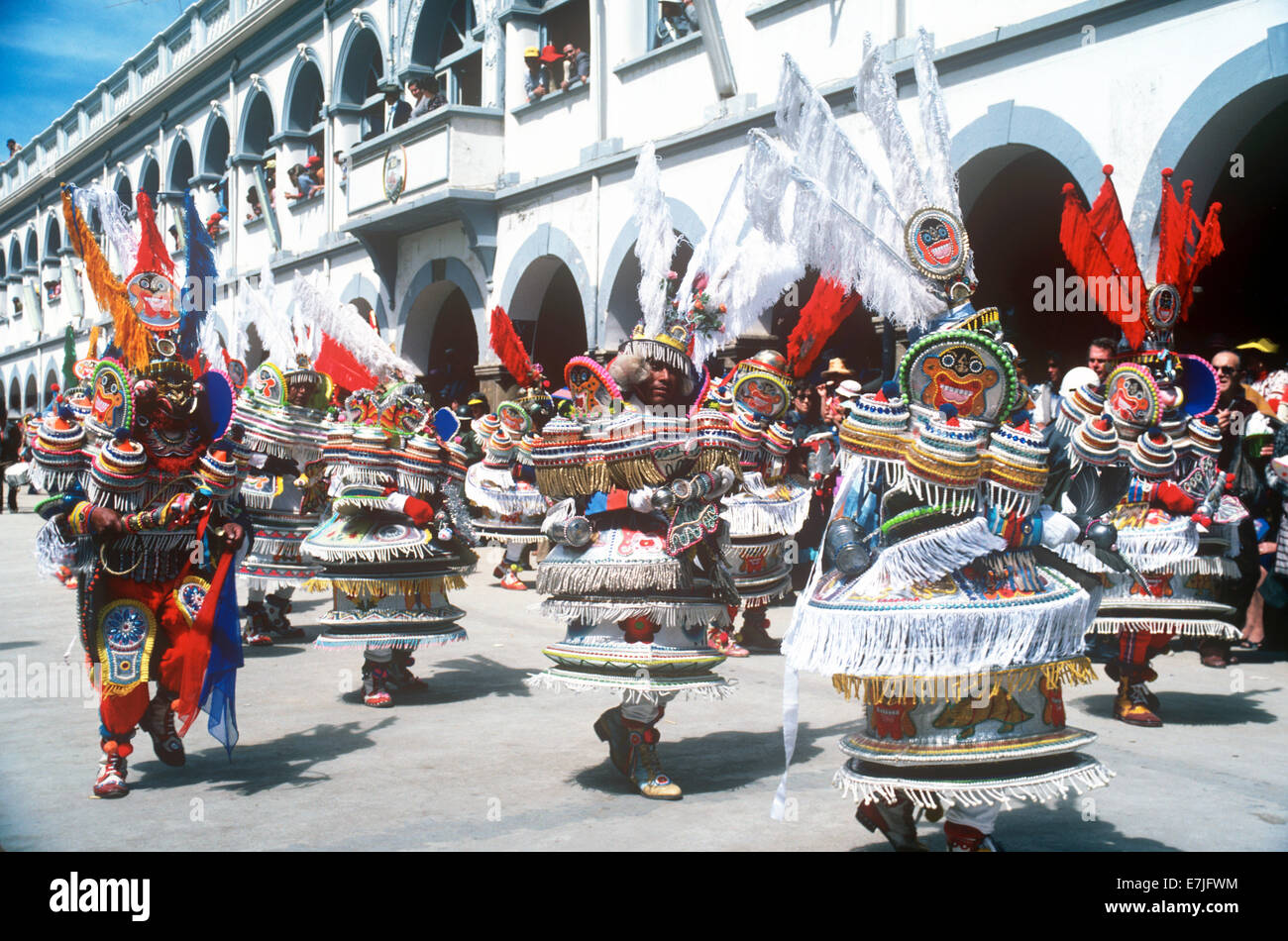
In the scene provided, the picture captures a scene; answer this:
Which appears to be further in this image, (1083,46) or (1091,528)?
(1083,46)

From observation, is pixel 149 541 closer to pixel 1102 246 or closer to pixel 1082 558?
pixel 1082 558

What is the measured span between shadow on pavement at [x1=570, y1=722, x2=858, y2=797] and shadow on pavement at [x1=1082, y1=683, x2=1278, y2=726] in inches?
67.7

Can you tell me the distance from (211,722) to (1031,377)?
948cm

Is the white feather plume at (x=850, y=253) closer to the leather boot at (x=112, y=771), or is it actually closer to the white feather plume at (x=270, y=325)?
the leather boot at (x=112, y=771)

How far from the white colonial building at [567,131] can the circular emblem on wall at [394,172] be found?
6 cm

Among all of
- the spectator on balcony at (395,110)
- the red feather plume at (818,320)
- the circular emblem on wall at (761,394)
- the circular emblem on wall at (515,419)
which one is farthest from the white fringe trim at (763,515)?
the spectator on balcony at (395,110)

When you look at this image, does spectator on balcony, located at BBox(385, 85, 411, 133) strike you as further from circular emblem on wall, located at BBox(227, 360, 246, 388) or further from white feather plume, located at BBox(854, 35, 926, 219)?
white feather plume, located at BBox(854, 35, 926, 219)

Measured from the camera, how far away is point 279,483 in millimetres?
9758

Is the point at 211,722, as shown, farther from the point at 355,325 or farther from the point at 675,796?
the point at 355,325

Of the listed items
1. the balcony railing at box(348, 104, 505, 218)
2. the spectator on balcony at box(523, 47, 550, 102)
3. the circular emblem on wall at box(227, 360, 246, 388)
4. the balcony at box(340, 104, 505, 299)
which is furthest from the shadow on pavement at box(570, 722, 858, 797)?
the balcony railing at box(348, 104, 505, 218)

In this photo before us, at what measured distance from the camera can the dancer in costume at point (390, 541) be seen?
286 inches

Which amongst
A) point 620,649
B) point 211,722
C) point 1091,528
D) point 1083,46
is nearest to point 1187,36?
point 1083,46
